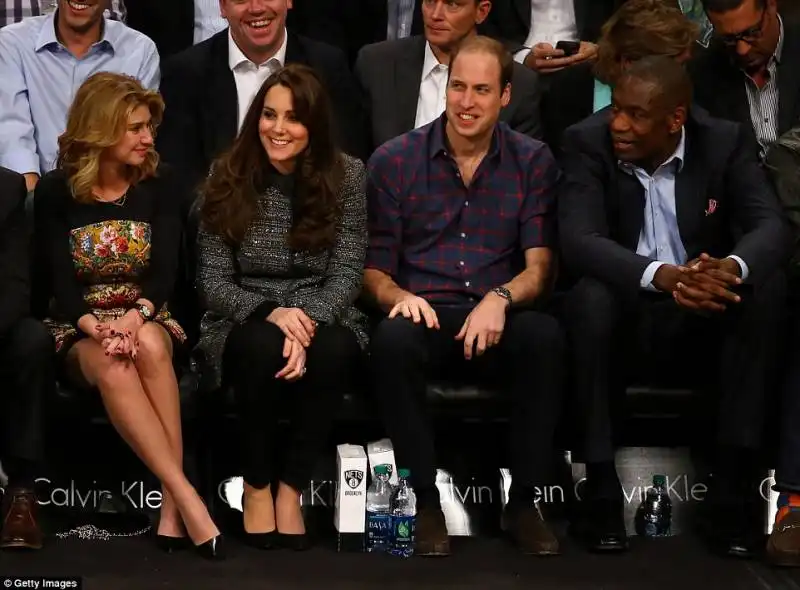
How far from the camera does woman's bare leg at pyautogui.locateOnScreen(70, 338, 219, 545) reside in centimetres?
368

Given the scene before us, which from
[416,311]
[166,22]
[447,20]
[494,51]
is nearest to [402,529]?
[416,311]

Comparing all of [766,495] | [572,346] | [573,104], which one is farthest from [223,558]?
[573,104]

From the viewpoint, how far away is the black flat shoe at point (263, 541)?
3746 millimetres

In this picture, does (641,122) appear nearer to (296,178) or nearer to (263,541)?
(296,178)

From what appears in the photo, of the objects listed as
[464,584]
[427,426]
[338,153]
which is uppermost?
[338,153]

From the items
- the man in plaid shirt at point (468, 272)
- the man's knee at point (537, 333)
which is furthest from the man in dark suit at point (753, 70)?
the man's knee at point (537, 333)

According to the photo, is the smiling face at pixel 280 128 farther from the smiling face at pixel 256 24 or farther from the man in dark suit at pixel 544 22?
the man in dark suit at pixel 544 22

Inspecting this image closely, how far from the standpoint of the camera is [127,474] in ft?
13.2

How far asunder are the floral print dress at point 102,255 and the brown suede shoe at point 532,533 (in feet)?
3.28

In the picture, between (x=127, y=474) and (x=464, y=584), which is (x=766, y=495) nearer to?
(x=464, y=584)

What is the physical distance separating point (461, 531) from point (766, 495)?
2.77 feet

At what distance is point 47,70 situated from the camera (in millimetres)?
4629

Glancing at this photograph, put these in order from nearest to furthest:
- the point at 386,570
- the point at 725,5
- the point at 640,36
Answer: the point at 386,570 → the point at 640,36 → the point at 725,5

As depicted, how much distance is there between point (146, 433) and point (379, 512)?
0.63 meters
